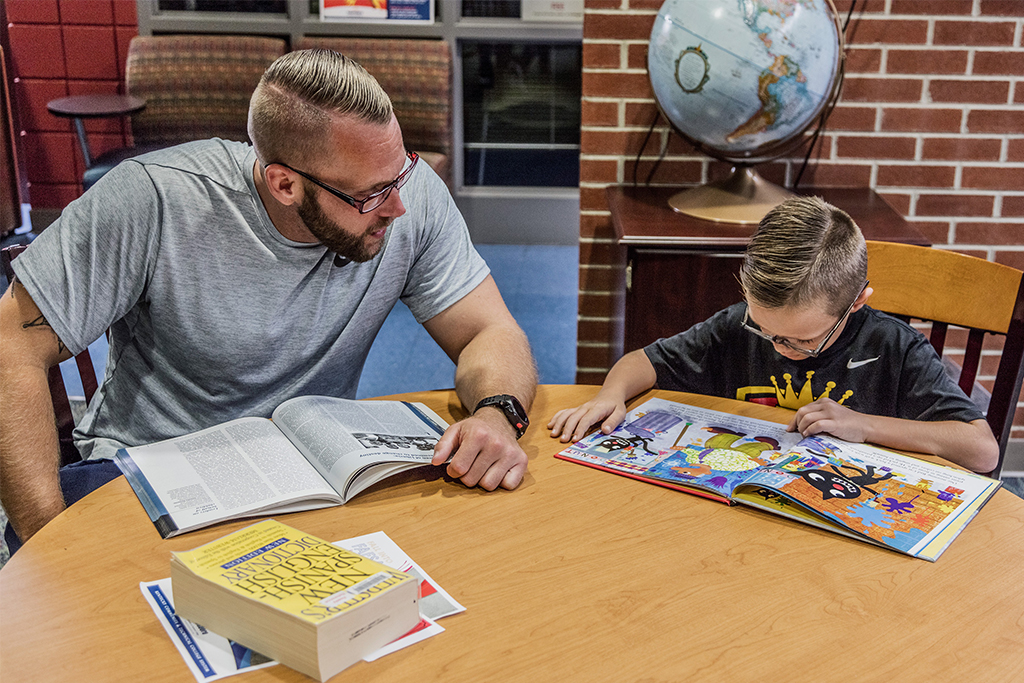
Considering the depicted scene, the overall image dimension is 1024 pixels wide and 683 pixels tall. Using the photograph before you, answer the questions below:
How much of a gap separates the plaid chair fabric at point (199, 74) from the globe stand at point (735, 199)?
3088 mm

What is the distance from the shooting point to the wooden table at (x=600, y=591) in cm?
91

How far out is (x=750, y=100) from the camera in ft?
6.57

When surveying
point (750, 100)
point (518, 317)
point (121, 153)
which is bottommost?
point (518, 317)

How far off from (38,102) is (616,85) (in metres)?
3.92

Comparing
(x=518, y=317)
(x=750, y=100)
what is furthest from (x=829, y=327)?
(x=518, y=317)

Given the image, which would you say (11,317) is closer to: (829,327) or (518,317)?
(829,327)

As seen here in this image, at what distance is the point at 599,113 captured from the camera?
2.44 metres

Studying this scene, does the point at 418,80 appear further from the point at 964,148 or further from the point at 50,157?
the point at 964,148

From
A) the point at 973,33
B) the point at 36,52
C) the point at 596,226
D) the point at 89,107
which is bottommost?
the point at 596,226

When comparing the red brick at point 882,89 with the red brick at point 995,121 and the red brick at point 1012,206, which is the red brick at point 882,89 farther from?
the red brick at point 1012,206

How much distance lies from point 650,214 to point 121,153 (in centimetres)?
321

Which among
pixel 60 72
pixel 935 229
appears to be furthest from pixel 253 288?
pixel 60 72

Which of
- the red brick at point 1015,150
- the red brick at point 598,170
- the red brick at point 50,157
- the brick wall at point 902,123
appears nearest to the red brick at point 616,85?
the brick wall at point 902,123

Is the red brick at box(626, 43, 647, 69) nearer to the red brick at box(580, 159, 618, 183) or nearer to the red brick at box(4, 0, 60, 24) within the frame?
the red brick at box(580, 159, 618, 183)
